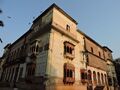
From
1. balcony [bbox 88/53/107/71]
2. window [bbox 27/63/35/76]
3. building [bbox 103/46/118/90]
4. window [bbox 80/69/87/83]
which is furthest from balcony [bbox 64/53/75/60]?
building [bbox 103/46/118/90]

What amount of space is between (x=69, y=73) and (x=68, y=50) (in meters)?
3.48

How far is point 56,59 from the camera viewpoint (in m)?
17.0

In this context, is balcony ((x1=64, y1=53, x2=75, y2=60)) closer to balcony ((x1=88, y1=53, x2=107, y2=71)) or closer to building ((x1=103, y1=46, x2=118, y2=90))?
balcony ((x1=88, y1=53, x2=107, y2=71))

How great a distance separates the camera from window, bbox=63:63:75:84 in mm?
17334

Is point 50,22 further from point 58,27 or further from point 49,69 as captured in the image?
point 49,69

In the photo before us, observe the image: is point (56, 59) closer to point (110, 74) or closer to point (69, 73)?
point (69, 73)

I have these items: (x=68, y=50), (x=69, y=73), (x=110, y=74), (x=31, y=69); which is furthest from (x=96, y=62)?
(x=31, y=69)

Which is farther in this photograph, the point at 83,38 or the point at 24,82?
the point at 83,38

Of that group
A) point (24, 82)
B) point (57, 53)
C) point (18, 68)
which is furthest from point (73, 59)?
point (18, 68)

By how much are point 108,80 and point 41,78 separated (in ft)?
66.2

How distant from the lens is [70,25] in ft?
73.3

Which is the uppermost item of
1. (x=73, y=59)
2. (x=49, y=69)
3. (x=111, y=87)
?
(x=73, y=59)

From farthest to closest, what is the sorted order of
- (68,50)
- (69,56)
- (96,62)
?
(96,62) → (68,50) → (69,56)

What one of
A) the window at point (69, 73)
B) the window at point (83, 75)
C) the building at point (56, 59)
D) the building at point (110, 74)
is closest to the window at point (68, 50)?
the building at point (56, 59)
